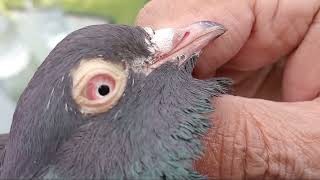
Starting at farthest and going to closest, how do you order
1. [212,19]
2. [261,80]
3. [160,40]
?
1. [261,80]
2. [212,19]
3. [160,40]

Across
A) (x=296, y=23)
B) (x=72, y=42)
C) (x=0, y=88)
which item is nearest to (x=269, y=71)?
(x=296, y=23)

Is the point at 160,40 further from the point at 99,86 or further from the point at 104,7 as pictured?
the point at 104,7

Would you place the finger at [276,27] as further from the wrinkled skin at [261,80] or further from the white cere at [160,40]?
the white cere at [160,40]

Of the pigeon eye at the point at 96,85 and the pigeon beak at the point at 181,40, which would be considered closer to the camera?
the pigeon eye at the point at 96,85

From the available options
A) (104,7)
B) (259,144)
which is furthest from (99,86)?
(104,7)

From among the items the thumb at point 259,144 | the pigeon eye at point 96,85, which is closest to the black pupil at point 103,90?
the pigeon eye at point 96,85

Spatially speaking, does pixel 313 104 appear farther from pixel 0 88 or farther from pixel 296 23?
pixel 0 88
